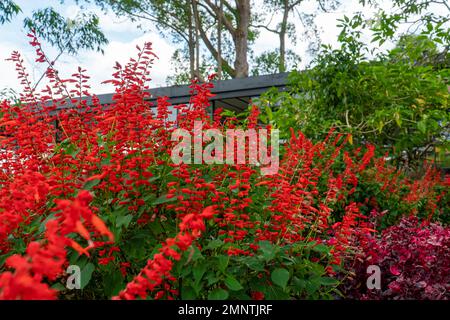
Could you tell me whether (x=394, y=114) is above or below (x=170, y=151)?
above

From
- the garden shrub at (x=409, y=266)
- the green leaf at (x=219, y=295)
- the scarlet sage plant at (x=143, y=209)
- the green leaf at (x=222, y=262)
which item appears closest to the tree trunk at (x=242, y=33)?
the garden shrub at (x=409, y=266)

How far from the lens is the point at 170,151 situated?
229 cm

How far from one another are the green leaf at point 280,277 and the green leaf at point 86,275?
2.50 ft

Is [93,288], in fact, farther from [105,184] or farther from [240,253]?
[240,253]

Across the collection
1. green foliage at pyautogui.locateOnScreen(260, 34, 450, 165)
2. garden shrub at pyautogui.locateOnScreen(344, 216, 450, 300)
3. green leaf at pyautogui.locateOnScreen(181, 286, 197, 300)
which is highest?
green foliage at pyautogui.locateOnScreen(260, 34, 450, 165)

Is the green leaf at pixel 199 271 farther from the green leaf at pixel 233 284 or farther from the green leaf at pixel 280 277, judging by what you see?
the green leaf at pixel 280 277

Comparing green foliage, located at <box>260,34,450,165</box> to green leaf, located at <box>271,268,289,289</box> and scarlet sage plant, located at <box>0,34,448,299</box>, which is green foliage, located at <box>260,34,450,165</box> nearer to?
scarlet sage plant, located at <box>0,34,448,299</box>

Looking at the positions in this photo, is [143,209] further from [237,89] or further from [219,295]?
[237,89]

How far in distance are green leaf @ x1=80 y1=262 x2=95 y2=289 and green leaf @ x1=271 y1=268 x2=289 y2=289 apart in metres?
0.76

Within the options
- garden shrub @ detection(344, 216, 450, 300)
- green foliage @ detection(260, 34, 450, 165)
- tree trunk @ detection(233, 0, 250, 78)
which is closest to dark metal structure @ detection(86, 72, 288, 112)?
tree trunk @ detection(233, 0, 250, 78)

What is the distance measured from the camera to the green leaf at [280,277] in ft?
6.15

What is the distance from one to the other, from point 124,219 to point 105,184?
0.33 metres

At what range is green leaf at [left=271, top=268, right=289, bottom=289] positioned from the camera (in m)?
1.87
